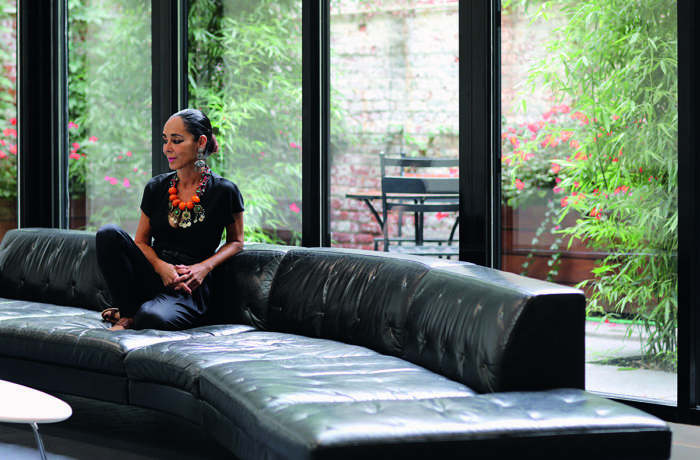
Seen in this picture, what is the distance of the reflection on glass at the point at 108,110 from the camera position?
5.41 m

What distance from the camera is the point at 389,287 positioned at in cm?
327

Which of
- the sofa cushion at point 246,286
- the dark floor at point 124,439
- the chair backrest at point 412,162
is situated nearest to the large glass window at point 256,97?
the chair backrest at point 412,162

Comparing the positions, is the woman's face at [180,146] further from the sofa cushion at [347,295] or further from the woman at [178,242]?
the sofa cushion at [347,295]

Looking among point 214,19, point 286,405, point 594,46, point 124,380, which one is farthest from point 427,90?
point 286,405

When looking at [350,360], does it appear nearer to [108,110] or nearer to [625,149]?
[625,149]

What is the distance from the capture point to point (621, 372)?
145 inches

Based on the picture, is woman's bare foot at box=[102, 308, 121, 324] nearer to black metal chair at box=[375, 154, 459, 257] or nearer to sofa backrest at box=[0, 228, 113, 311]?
sofa backrest at box=[0, 228, 113, 311]

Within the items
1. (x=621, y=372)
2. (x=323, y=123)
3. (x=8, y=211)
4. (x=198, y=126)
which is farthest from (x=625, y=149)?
(x=8, y=211)

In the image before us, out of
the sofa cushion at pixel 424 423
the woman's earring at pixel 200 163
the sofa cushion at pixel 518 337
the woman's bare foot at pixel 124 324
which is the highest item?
the woman's earring at pixel 200 163

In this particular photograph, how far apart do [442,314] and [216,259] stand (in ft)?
4.51

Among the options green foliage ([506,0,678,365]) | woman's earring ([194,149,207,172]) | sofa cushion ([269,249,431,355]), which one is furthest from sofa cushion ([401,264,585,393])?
woman's earring ([194,149,207,172])

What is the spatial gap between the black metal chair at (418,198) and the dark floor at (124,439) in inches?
53.0

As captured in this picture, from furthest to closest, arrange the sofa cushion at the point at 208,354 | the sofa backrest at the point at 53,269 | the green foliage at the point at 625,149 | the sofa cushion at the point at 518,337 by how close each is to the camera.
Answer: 1. the sofa backrest at the point at 53,269
2. the green foliage at the point at 625,149
3. the sofa cushion at the point at 208,354
4. the sofa cushion at the point at 518,337

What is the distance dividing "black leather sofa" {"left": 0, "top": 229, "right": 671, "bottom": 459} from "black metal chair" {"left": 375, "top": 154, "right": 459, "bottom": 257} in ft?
2.09
